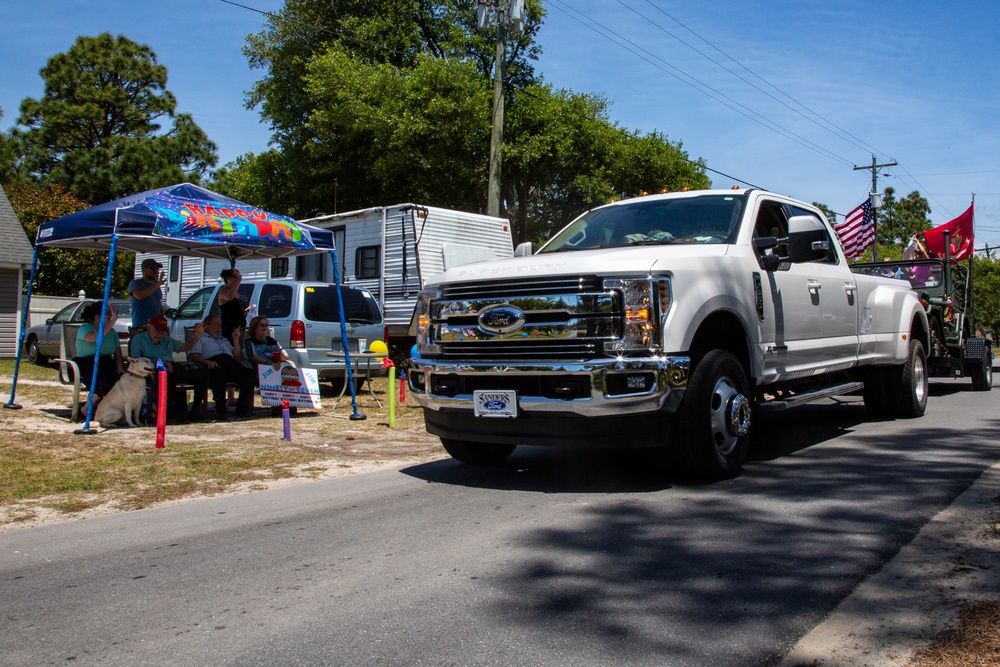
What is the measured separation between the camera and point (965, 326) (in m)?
14.5

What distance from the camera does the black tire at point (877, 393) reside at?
9.78 metres

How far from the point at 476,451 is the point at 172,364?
4.69 meters

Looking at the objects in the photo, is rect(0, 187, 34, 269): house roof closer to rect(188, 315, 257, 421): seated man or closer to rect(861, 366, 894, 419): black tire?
rect(188, 315, 257, 421): seated man

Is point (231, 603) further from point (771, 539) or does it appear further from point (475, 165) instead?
point (475, 165)

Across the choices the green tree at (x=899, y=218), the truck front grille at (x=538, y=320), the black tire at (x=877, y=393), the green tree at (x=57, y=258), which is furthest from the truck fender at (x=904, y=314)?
the green tree at (x=899, y=218)

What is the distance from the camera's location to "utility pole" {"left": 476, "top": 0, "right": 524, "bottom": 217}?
1978 cm

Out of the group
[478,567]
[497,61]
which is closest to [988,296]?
[497,61]

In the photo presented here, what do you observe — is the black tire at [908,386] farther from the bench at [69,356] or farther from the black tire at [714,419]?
the bench at [69,356]

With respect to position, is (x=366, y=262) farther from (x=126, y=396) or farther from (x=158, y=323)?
(x=126, y=396)

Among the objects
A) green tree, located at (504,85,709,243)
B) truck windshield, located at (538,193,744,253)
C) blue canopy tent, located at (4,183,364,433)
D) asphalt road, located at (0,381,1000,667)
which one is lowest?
asphalt road, located at (0,381,1000,667)

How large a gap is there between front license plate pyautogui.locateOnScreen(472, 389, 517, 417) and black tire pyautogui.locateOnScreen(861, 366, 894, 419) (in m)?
5.40

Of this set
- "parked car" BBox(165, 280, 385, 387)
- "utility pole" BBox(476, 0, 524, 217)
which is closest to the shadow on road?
"parked car" BBox(165, 280, 385, 387)

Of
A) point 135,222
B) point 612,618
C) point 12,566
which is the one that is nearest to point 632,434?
point 612,618

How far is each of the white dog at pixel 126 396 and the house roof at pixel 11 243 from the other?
15.4 meters
